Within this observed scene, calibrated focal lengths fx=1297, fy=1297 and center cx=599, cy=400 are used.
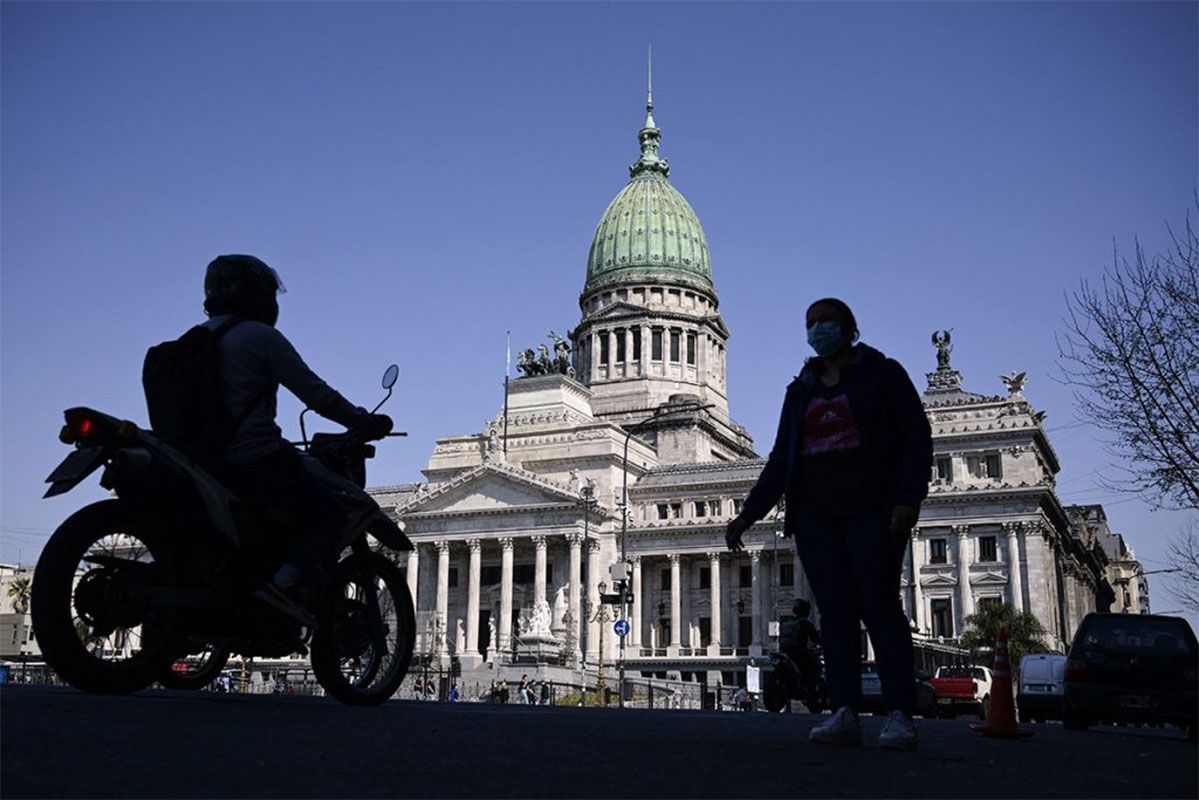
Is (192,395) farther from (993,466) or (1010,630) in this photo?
(993,466)

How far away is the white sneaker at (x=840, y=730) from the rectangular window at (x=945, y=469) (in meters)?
67.9

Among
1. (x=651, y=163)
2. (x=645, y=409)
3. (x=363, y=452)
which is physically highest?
(x=651, y=163)

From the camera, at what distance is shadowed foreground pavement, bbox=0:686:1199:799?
5023mm

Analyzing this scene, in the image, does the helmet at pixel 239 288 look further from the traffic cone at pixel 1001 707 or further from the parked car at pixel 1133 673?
the parked car at pixel 1133 673

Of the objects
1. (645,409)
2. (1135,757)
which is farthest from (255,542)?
(645,409)

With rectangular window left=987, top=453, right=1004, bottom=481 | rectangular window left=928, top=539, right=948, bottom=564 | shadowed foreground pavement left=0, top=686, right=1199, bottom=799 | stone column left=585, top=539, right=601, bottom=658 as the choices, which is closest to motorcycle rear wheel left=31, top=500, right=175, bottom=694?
shadowed foreground pavement left=0, top=686, right=1199, bottom=799

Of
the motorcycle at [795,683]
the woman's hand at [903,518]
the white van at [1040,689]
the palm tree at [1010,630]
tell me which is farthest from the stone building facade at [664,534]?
the woman's hand at [903,518]

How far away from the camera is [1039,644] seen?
61.5 metres

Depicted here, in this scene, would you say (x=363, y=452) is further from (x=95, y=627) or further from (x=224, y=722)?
(x=224, y=722)

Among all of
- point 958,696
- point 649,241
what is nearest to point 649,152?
point 649,241

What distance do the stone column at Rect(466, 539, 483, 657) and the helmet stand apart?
68.7 metres

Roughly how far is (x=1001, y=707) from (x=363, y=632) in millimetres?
5432

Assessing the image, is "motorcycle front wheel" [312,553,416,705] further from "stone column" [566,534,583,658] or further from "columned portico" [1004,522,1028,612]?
"stone column" [566,534,583,658]

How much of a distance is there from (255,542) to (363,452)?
141cm
